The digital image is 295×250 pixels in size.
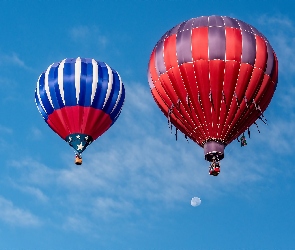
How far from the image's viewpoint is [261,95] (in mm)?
31906

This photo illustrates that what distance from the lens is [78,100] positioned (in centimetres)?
3500

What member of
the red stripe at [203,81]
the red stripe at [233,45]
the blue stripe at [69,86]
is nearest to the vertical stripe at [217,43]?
the red stripe at [233,45]

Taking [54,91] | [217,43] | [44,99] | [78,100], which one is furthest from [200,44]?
[44,99]

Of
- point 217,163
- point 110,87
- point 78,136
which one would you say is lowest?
point 217,163

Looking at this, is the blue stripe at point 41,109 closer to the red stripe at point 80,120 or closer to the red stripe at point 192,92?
the red stripe at point 80,120

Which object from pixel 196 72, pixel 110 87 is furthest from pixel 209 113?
pixel 110 87

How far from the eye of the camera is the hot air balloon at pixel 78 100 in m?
35.1

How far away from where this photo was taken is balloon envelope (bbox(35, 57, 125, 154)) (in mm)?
35062

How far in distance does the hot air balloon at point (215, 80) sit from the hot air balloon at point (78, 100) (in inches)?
157

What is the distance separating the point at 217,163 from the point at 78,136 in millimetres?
6643

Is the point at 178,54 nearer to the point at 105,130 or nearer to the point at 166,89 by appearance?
the point at 166,89

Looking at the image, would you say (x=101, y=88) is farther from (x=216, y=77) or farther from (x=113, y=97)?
(x=216, y=77)

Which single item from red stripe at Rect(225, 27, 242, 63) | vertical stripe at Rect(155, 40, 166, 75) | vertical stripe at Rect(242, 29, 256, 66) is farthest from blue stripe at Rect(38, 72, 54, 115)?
vertical stripe at Rect(242, 29, 256, 66)

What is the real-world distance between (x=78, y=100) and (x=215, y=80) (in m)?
6.53
